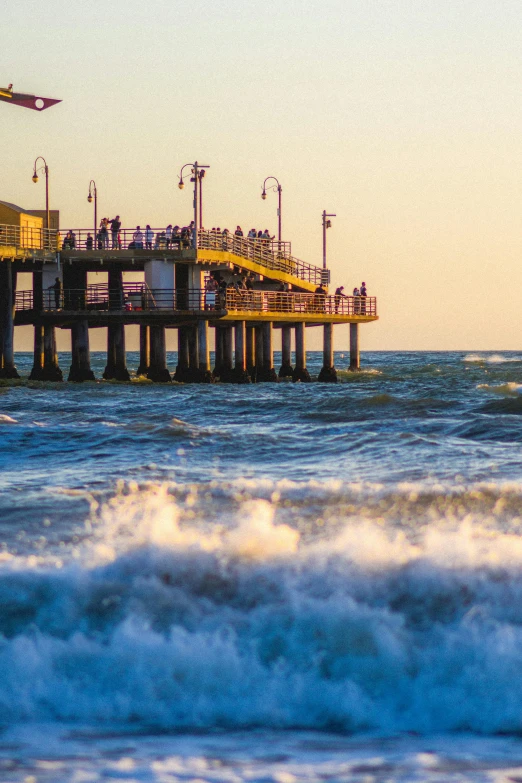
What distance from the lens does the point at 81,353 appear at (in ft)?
139

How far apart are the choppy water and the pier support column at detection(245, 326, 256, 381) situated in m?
37.1

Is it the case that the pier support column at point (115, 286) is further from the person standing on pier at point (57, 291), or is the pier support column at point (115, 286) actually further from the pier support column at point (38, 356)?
the pier support column at point (38, 356)

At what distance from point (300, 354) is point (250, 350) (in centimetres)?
290

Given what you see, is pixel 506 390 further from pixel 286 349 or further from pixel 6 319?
pixel 286 349

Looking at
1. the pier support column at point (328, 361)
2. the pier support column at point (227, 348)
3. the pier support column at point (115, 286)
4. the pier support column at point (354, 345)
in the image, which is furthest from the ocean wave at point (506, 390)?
the pier support column at point (115, 286)

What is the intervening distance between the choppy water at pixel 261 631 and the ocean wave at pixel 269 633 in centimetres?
1

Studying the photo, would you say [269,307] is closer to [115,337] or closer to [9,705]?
[115,337]

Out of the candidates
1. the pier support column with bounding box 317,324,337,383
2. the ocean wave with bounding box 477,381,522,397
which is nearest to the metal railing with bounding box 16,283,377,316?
the pier support column with bounding box 317,324,337,383

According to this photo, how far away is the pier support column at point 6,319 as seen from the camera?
40125 mm

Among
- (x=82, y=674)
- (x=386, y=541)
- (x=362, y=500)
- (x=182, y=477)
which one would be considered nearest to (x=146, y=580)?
(x=82, y=674)

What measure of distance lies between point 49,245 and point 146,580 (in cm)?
3604

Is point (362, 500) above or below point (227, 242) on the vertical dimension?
below

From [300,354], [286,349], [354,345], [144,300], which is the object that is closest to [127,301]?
[144,300]

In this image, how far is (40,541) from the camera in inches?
364
